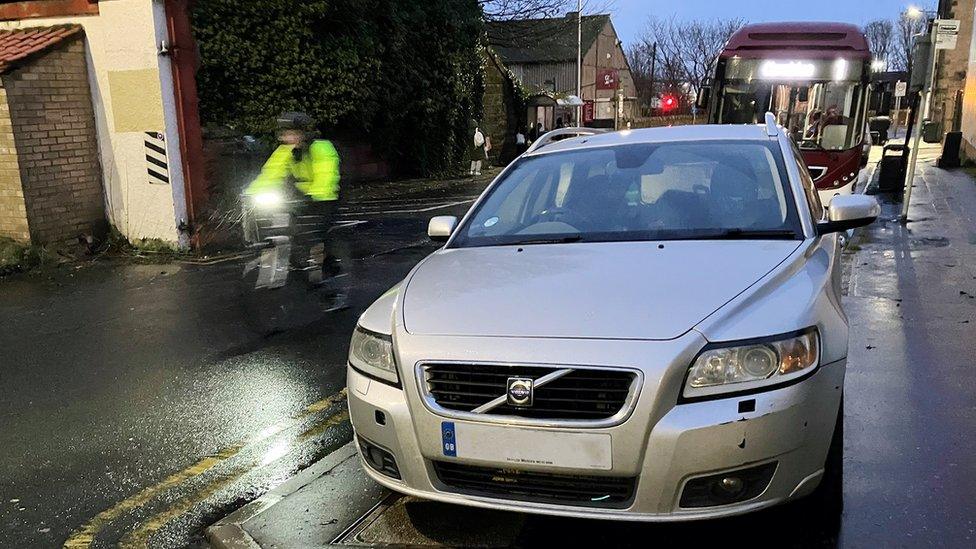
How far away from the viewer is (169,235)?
33.2 ft

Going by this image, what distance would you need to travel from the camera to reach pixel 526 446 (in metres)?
2.65

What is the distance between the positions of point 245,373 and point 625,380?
3.71 meters

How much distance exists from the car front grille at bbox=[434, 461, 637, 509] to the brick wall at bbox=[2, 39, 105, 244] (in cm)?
887

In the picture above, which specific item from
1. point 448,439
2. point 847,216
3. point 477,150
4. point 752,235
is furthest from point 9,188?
point 477,150

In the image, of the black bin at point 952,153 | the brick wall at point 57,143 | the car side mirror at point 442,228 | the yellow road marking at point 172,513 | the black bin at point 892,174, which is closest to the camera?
the yellow road marking at point 172,513

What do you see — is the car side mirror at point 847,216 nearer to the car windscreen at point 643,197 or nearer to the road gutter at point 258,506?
the car windscreen at point 643,197

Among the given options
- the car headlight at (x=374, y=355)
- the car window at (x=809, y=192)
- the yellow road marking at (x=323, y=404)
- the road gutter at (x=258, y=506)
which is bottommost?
the yellow road marking at (x=323, y=404)

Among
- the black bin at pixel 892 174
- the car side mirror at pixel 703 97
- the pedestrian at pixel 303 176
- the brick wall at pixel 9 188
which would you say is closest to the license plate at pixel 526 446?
the pedestrian at pixel 303 176

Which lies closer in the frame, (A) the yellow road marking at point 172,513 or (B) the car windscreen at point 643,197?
(A) the yellow road marking at point 172,513

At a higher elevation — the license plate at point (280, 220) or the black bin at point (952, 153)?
the license plate at point (280, 220)

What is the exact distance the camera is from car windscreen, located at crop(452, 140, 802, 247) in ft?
12.1

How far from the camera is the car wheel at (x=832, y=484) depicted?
3105 mm

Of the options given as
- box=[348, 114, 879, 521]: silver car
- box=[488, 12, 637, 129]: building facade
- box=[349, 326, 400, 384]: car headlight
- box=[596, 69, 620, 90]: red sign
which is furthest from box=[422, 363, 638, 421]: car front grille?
box=[596, 69, 620, 90]: red sign

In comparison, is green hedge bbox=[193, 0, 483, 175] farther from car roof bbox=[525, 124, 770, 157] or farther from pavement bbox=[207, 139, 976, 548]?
pavement bbox=[207, 139, 976, 548]
